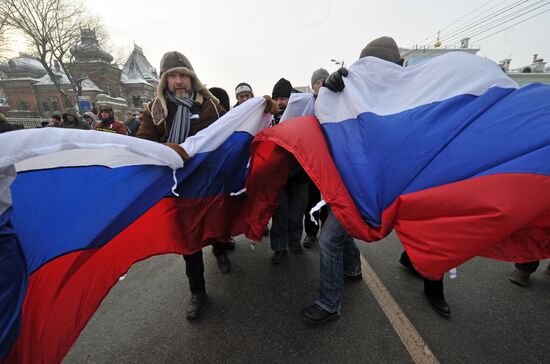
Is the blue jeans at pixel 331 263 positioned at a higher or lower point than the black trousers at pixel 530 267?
higher

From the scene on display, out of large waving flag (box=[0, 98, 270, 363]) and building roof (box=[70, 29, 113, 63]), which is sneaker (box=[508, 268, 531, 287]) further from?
building roof (box=[70, 29, 113, 63])

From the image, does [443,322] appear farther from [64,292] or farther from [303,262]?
[64,292]

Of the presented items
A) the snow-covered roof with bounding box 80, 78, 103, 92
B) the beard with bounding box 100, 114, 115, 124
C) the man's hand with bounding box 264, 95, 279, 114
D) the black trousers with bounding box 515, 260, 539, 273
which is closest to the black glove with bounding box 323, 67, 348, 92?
the man's hand with bounding box 264, 95, 279, 114

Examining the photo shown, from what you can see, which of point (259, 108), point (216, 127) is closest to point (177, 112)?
point (216, 127)

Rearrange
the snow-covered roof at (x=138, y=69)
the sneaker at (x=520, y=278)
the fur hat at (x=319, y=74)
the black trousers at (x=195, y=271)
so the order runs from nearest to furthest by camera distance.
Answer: the black trousers at (x=195, y=271) → the sneaker at (x=520, y=278) → the fur hat at (x=319, y=74) → the snow-covered roof at (x=138, y=69)

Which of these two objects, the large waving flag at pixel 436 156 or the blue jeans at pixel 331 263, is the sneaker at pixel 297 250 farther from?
the large waving flag at pixel 436 156

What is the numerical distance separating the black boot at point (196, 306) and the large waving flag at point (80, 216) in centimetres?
54

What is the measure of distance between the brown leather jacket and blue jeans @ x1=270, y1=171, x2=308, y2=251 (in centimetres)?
112

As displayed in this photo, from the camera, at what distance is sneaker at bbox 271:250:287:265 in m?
2.98

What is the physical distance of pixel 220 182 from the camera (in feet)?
7.27

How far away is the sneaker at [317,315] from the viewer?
81.7 inches

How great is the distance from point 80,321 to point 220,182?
4.19 ft

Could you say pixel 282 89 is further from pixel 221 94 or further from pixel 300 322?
pixel 300 322

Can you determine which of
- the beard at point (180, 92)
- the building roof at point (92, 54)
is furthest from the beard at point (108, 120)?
the building roof at point (92, 54)
